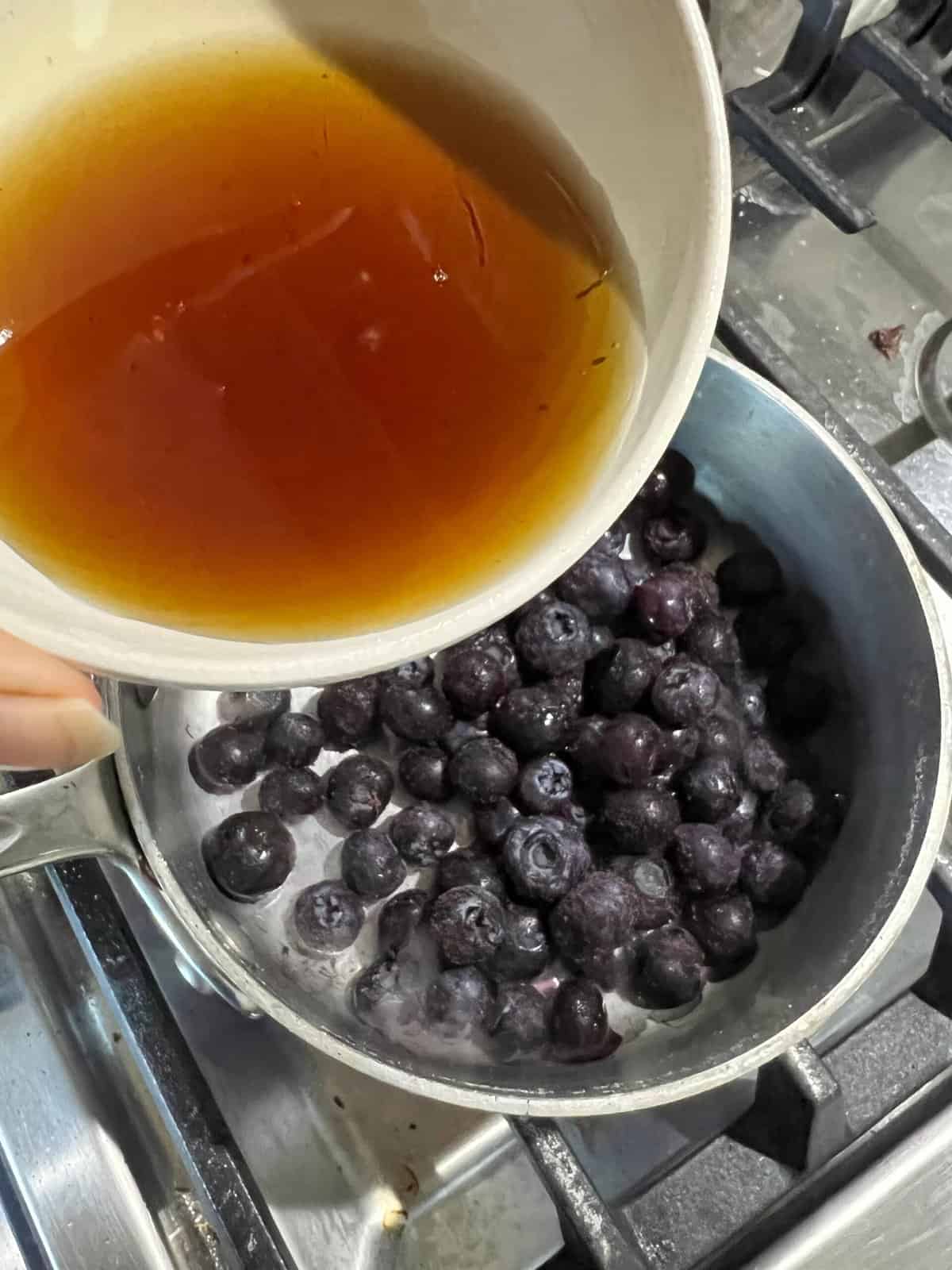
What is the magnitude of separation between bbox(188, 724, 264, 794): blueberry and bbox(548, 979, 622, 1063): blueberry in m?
0.33

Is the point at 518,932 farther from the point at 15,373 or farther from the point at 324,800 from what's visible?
the point at 15,373

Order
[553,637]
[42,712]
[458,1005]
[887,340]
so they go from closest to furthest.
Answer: [42,712] < [458,1005] < [553,637] < [887,340]

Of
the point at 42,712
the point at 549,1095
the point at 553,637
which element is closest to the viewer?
the point at 42,712

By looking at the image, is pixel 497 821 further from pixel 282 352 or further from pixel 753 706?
pixel 282 352

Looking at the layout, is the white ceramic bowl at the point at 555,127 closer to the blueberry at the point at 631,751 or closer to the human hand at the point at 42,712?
the human hand at the point at 42,712

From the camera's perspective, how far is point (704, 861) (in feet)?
2.83

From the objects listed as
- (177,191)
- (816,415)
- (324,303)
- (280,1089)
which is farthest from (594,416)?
(280,1089)

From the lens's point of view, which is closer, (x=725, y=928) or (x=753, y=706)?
(x=725, y=928)

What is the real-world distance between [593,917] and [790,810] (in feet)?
0.70

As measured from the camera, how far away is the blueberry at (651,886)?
857mm

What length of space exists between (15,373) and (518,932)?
0.57 meters

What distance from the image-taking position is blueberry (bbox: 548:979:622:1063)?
0.77 m

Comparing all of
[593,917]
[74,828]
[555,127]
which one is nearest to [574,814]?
[593,917]

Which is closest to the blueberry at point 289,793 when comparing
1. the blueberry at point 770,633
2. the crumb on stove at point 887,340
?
the blueberry at point 770,633
